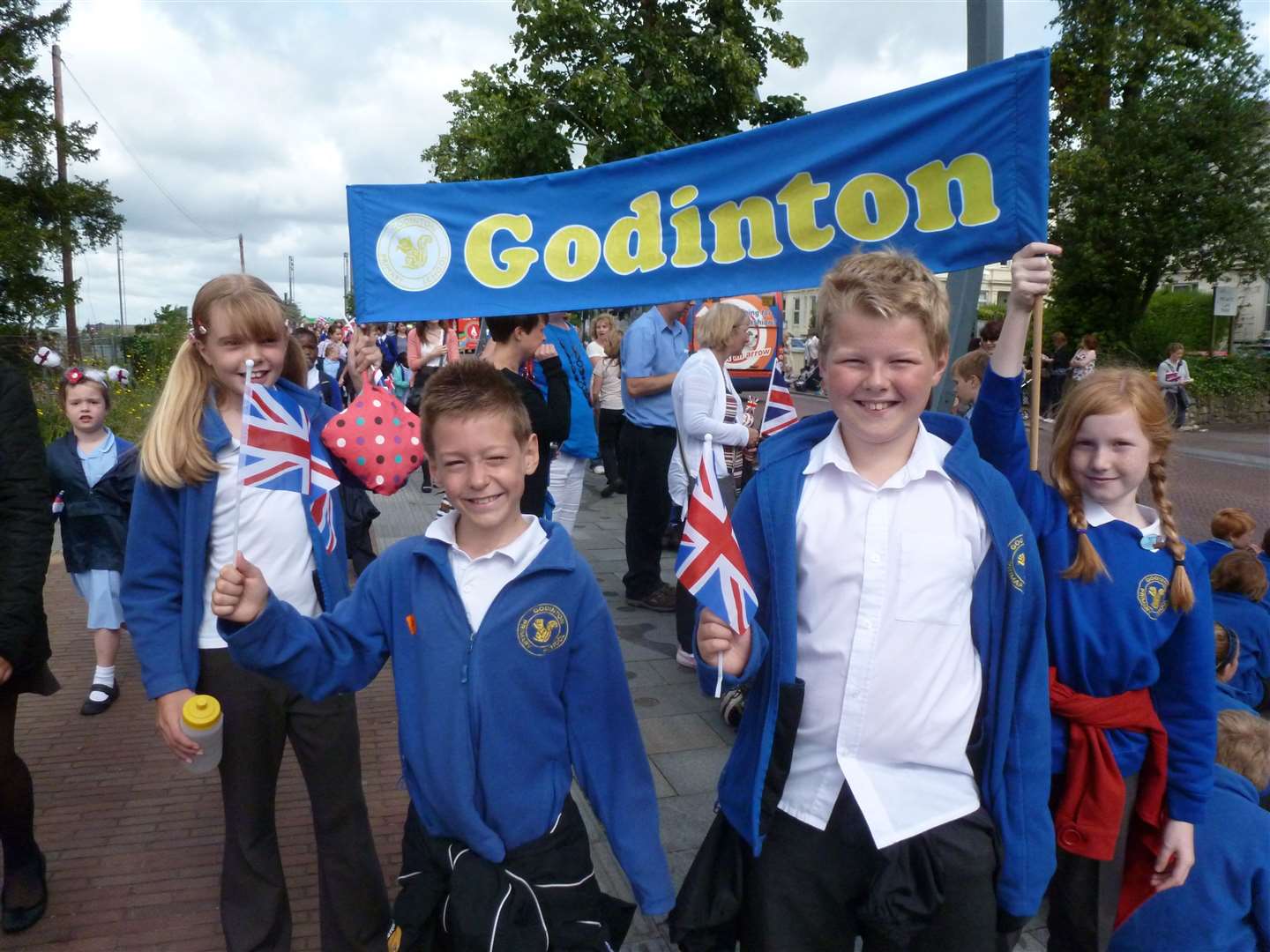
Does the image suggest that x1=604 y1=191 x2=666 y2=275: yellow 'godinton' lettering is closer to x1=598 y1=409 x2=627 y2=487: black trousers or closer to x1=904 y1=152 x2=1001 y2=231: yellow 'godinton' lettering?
x1=904 y1=152 x2=1001 y2=231: yellow 'godinton' lettering

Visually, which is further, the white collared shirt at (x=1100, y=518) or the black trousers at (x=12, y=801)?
the black trousers at (x=12, y=801)

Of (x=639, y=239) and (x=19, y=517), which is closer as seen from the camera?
(x=19, y=517)

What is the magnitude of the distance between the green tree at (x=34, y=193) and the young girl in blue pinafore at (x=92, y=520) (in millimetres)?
20358

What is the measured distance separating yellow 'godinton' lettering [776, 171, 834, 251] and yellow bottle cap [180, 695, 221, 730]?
2.28 metres

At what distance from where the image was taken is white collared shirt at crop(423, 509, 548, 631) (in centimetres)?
203

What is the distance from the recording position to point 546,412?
4457mm

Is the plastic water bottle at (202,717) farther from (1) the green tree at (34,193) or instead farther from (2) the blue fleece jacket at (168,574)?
(1) the green tree at (34,193)

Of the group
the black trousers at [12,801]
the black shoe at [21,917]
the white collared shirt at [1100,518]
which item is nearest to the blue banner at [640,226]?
the white collared shirt at [1100,518]

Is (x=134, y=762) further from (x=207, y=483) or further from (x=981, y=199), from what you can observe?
(x=981, y=199)

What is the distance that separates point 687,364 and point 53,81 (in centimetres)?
2910

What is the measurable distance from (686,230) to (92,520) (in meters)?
3.58

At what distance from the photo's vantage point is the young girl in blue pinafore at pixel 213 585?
92.1 inches

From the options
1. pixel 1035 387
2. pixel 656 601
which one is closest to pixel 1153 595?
pixel 1035 387

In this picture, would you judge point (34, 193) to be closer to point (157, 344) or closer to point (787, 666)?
point (157, 344)
